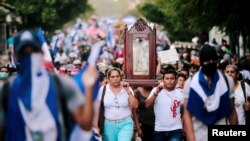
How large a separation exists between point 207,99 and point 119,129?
3.15m

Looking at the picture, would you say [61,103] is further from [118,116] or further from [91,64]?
[118,116]

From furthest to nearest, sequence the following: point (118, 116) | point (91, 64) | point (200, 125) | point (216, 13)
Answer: point (216, 13) < point (118, 116) < point (200, 125) < point (91, 64)

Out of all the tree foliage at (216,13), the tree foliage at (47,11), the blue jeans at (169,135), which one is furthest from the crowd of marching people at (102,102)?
the tree foliage at (47,11)

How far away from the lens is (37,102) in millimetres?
5531

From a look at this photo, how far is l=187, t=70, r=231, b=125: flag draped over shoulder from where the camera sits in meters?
6.93

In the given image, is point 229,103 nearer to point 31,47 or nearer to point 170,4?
point 31,47

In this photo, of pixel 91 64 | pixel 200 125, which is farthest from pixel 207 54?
pixel 91 64

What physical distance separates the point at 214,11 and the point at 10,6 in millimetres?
23482

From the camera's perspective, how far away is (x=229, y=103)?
7.02 metres

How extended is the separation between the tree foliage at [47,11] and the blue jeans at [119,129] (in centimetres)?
2852

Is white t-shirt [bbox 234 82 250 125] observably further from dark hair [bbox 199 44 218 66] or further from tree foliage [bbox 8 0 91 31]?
tree foliage [bbox 8 0 91 31]

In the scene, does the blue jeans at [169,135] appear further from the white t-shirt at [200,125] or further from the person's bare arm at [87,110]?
the person's bare arm at [87,110]

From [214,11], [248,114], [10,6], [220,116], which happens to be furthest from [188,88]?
[10,6]

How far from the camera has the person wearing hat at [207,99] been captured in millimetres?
6934
